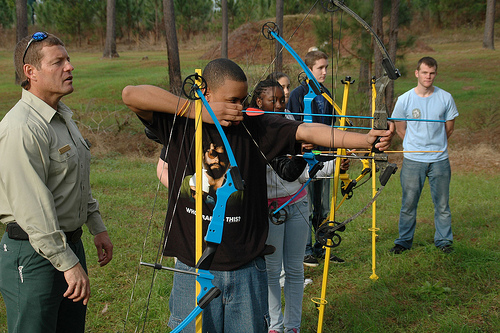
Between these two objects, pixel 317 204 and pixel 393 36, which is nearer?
pixel 317 204

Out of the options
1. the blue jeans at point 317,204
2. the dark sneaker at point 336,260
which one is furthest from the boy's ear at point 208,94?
the dark sneaker at point 336,260

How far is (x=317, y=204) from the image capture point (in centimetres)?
470

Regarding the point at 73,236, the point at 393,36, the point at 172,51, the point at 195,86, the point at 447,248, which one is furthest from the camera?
the point at 172,51

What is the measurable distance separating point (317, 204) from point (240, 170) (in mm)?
2793

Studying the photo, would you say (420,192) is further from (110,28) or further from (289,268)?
(110,28)

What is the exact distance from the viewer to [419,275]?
427 centimetres

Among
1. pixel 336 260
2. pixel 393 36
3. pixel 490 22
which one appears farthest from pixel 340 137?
pixel 490 22

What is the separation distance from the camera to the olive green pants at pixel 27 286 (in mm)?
2059

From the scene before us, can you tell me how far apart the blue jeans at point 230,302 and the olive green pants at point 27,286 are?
0.56 meters

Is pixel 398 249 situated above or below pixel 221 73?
below

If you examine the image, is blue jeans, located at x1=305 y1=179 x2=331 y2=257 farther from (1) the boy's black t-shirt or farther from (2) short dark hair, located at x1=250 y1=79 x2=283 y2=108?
(1) the boy's black t-shirt

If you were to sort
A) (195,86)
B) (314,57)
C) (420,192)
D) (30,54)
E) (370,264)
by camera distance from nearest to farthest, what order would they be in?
1. (195,86)
2. (30,54)
3. (314,57)
4. (370,264)
5. (420,192)

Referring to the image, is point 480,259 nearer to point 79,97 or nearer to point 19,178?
point 19,178

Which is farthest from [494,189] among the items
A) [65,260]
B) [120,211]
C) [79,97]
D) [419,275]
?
[79,97]
